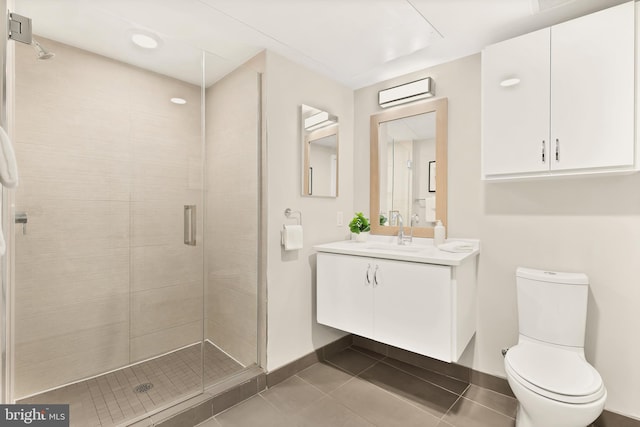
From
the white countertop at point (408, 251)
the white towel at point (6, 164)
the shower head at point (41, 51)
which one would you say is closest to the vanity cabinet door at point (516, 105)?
the white countertop at point (408, 251)

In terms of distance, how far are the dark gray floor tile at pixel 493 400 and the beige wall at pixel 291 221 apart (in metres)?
1.09

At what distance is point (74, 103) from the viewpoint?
167cm

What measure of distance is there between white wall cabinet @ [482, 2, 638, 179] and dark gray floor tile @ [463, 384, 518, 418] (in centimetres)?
143

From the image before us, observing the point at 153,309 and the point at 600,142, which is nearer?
the point at 600,142

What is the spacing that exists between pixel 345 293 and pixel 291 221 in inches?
26.4

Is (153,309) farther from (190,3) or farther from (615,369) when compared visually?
(615,369)

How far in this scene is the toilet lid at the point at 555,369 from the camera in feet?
4.42

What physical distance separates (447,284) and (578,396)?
27.2 inches

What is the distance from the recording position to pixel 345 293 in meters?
2.19

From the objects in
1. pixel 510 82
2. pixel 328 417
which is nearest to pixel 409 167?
pixel 510 82

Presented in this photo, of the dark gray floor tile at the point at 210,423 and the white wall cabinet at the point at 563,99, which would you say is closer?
the white wall cabinet at the point at 563,99

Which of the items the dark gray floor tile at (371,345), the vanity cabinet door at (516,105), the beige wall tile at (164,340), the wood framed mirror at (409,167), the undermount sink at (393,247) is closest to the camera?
the vanity cabinet door at (516,105)

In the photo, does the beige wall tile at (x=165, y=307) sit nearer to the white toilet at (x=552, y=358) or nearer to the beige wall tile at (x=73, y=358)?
the beige wall tile at (x=73, y=358)

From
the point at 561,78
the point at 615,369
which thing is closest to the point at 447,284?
the point at 615,369
